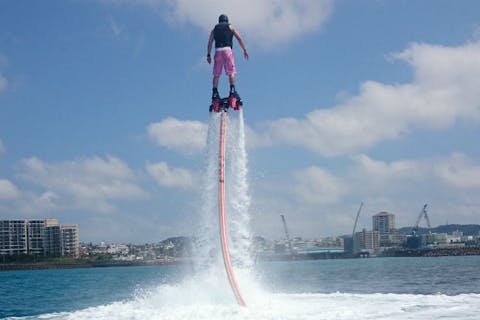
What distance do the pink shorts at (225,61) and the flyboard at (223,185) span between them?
1.08 meters

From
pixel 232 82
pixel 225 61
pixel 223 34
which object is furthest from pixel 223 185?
pixel 223 34

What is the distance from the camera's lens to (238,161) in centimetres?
2666

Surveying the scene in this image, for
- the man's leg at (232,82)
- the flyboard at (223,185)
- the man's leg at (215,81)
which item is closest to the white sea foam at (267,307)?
the flyboard at (223,185)

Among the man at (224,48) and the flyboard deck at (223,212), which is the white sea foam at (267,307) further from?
the man at (224,48)

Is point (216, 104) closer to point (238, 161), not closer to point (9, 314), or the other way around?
point (238, 161)

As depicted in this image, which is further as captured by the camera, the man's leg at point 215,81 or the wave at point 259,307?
the man's leg at point 215,81

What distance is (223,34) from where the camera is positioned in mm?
24531

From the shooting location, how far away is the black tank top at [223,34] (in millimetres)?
24500

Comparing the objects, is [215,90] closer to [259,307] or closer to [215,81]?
[215,81]

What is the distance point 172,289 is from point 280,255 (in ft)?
419

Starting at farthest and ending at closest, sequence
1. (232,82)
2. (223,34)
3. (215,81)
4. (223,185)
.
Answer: (223,185), (215,81), (232,82), (223,34)

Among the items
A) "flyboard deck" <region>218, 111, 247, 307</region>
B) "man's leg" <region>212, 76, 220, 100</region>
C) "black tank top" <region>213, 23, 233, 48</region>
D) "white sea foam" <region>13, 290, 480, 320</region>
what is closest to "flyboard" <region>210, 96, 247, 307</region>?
"flyboard deck" <region>218, 111, 247, 307</region>

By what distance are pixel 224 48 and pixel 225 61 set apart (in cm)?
50

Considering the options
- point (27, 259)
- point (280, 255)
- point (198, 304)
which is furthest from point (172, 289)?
point (27, 259)
